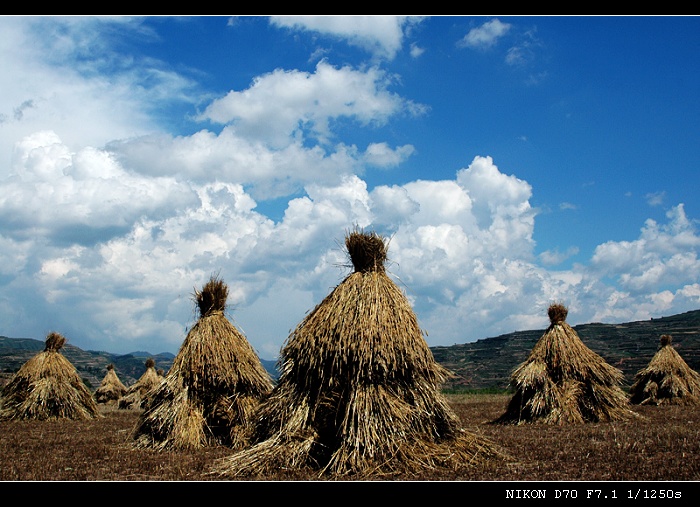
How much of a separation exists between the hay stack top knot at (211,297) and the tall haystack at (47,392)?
12.2 metres

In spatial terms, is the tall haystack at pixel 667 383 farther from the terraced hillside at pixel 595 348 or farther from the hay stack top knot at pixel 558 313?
the terraced hillside at pixel 595 348

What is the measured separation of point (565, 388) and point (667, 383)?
10144 millimetres

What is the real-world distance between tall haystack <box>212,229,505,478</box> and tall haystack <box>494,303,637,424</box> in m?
8.86

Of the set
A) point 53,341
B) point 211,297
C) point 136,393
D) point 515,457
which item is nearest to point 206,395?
point 211,297

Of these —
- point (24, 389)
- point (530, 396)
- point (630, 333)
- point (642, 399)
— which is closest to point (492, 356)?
point (630, 333)

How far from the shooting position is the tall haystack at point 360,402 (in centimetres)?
983

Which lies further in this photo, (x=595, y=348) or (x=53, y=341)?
(x=595, y=348)

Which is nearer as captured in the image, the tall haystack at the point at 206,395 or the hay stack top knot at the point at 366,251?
the hay stack top knot at the point at 366,251

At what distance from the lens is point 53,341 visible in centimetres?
2533

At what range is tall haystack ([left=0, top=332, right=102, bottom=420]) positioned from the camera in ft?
76.4

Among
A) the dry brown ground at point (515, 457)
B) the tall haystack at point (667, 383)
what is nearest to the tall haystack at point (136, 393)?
the dry brown ground at point (515, 457)

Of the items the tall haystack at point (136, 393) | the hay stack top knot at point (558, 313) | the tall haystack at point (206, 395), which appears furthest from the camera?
the tall haystack at point (136, 393)

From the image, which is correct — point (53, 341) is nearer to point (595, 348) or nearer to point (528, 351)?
point (528, 351)

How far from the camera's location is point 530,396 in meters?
19.2
